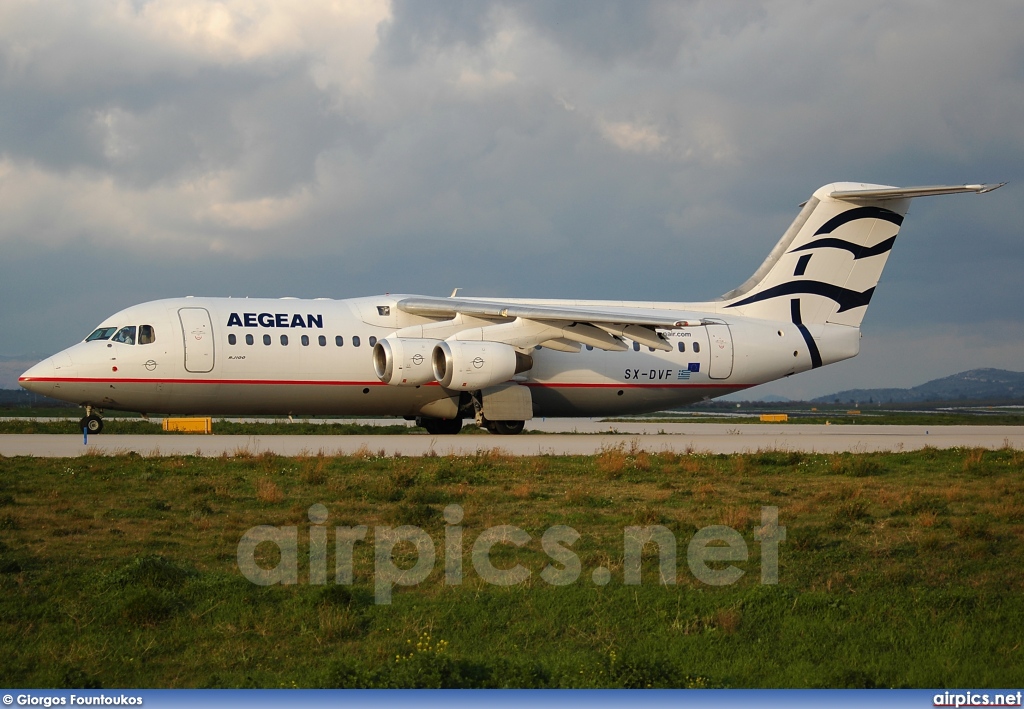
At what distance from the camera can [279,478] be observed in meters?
14.0

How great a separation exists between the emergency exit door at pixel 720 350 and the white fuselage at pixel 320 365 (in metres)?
0.03

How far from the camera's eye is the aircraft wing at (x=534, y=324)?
77.4 ft

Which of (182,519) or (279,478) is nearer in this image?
(182,519)

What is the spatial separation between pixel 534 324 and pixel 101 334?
9851mm

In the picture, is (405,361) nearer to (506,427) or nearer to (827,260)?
(506,427)

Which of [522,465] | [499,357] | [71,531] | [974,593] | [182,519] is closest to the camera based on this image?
[974,593]

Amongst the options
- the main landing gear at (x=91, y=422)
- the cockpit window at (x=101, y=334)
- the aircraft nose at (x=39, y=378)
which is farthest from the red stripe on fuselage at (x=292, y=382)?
the main landing gear at (x=91, y=422)

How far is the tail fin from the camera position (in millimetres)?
27766

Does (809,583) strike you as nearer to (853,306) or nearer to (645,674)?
(645,674)

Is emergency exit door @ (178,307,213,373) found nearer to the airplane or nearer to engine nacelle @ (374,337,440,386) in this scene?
the airplane

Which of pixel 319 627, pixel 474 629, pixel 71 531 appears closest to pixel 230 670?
pixel 319 627

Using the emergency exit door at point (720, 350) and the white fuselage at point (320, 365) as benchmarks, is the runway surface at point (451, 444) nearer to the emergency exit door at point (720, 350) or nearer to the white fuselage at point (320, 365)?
the white fuselage at point (320, 365)

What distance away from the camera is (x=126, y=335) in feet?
73.9

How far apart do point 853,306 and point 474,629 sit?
23.3 metres
